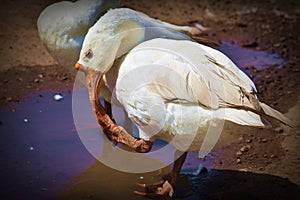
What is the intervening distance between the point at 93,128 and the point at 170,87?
4.09ft

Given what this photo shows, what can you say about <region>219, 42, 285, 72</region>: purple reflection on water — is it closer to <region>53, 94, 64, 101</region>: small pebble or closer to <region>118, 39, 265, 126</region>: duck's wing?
<region>53, 94, 64, 101</region>: small pebble

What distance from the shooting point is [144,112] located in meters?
2.97

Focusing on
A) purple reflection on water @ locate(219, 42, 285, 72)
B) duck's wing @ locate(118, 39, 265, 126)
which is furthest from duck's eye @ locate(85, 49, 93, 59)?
purple reflection on water @ locate(219, 42, 285, 72)

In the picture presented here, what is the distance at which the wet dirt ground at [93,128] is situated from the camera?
3426 millimetres

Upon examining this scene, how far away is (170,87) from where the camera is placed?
298 centimetres

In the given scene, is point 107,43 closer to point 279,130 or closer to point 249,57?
point 279,130

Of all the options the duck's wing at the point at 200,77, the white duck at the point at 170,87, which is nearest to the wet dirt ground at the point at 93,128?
the white duck at the point at 170,87

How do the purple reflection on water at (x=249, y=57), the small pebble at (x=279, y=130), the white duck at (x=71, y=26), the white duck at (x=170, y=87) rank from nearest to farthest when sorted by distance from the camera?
1. the white duck at (x=170, y=87)
2. the white duck at (x=71, y=26)
3. the small pebble at (x=279, y=130)
4. the purple reflection on water at (x=249, y=57)

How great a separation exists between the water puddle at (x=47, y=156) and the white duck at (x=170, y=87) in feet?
1.40

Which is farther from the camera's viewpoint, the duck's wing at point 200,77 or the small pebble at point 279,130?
the small pebble at point 279,130

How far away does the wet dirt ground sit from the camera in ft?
11.2

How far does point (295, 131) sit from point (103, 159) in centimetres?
146

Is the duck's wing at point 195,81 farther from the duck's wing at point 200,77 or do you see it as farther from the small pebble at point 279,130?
the small pebble at point 279,130

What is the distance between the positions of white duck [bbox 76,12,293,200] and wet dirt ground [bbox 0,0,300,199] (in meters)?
0.47
